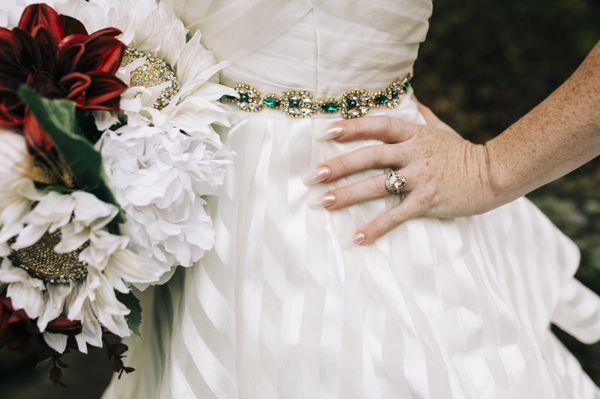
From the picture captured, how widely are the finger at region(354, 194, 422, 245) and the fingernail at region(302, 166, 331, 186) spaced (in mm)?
121

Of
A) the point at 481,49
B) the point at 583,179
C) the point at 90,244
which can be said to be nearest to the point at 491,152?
the point at 90,244

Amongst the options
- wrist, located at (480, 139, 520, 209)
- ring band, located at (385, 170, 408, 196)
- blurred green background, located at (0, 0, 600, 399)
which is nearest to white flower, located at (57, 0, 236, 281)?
ring band, located at (385, 170, 408, 196)

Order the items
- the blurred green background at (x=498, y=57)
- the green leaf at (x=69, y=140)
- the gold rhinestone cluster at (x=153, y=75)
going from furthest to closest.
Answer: the blurred green background at (x=498, y=57)
the gold rhinestone cluster at (x=153, y=75)
the green leaf at (x=69, y=140)

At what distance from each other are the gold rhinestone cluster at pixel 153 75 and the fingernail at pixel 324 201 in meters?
0.32

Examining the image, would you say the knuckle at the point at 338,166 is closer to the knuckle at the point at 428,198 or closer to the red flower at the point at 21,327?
the knuckle at the point at 428,198

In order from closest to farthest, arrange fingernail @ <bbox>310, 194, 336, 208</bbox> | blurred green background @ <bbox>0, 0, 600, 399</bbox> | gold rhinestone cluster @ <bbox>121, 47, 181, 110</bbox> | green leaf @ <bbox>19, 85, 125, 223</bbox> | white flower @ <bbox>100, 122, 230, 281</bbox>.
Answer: green leaf @ <bbox>19, 85, 125, 223</bbox>
white flower @ <bbox>100, 122, 230, 281</bbox>
gold rhinestone cluster @ <bbox>121, 47, 181, 110</bbox>
fingernail @ <bbox>310, 194, 336, 208</bbox>
blurred green background @ <bbox>0, 0, 600, 399</bbox>

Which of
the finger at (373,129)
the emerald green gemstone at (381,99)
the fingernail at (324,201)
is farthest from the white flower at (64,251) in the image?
the emerald green gemstone at (381,99)

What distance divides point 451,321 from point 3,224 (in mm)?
785

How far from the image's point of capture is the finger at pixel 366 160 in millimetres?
1182

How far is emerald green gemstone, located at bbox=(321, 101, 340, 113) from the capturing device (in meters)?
1.20

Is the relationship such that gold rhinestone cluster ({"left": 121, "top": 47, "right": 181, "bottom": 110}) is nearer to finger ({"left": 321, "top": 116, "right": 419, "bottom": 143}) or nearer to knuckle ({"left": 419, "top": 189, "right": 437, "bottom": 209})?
finger ({"left": 321, "top": 116, "right": 419, "bottom": 143})

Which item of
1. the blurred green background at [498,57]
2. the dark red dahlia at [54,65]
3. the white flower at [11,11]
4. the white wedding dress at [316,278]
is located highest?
the white flower at [11,11]

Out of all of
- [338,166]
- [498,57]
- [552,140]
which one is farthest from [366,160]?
[498,57]

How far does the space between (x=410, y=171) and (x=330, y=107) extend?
20cm
